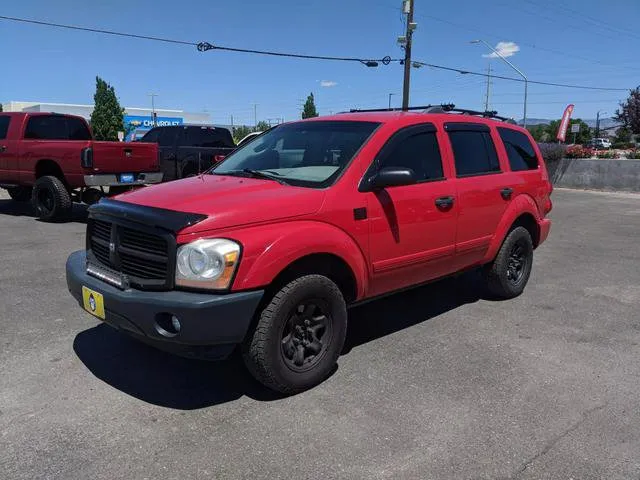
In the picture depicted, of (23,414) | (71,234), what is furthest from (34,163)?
(23,414)

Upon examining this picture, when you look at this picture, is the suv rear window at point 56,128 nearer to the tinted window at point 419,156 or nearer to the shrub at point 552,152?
the tinted window at point 419,156

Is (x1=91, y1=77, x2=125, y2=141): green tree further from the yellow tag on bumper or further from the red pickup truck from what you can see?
the yellow tag on bumper

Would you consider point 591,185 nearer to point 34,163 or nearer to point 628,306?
point 628,306

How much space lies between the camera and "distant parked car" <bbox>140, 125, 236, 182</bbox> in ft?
40.9

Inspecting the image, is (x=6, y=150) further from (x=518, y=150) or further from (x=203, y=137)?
(x=518, y=150)

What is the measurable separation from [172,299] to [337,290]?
1.11 metres

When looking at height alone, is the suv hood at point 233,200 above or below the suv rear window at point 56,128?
below

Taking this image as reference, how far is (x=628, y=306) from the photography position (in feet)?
18.5

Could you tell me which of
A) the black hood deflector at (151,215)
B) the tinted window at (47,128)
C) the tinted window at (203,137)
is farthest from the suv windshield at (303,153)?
the tinted window at (203,137)

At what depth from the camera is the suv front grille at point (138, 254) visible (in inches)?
125

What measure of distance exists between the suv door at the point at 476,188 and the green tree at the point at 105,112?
2278 inches

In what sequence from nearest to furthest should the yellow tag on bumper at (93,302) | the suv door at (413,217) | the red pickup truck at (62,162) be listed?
1. the yellow tag on bumper at (93,302)
2. the suv door at (413,217)
3. the red pickup truck at (62,162)

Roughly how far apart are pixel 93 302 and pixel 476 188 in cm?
324

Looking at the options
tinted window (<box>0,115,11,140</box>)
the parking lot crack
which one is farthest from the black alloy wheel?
tinted window (<box>0,115,11,140</box>)
